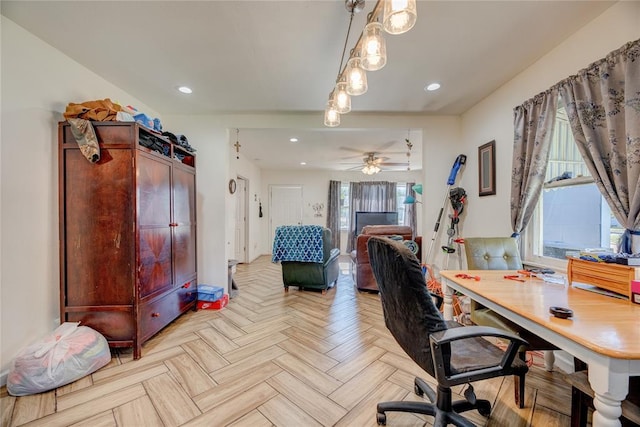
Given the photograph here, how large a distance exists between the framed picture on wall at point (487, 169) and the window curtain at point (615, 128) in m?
0.95

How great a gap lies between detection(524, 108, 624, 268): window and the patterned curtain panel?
160 millimetres

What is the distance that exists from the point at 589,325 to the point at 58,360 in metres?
2.90

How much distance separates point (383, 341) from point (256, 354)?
3.68 ft

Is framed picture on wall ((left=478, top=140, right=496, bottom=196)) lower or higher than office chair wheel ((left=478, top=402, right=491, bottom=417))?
higher

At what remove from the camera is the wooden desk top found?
2.70ft

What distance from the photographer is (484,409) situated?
4.46ft

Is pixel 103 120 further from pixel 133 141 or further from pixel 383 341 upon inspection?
pixel 383 341

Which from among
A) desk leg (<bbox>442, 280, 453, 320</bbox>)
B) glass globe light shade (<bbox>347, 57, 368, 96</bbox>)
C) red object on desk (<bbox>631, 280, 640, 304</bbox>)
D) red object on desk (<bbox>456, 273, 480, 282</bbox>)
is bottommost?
desk leg (<bbox>442, 280, 453, 320</bbox>)

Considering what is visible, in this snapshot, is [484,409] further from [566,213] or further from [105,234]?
[105,234]

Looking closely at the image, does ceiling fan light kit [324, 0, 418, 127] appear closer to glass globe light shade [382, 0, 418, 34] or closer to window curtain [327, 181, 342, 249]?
glass globe light shade [382, 0, 418, 34]

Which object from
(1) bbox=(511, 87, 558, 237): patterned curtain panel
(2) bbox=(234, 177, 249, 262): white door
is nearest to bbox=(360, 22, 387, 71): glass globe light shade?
(1) bbox=(511, 87, 558, 237): patterned curtain panel

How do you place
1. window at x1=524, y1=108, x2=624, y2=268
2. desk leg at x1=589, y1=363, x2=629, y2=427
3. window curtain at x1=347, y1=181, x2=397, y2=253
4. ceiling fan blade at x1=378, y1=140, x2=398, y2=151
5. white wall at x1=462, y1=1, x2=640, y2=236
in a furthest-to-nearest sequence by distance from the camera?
window curtain at x1=347, y1=181, x2=397, y2=253, ceiling fan blade at x1=378, y1=140, x2=398, y2=151, window at x1=524, y1=108, x2=624, y2=268, white wall at x1=462, y1=1, x2=640, y2=236, desk leg at x1=589, y1=363, x2=629, y2=427

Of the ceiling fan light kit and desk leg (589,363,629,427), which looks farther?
the ceiling fan light kit

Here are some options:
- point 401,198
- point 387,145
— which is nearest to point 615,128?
point 387,145
